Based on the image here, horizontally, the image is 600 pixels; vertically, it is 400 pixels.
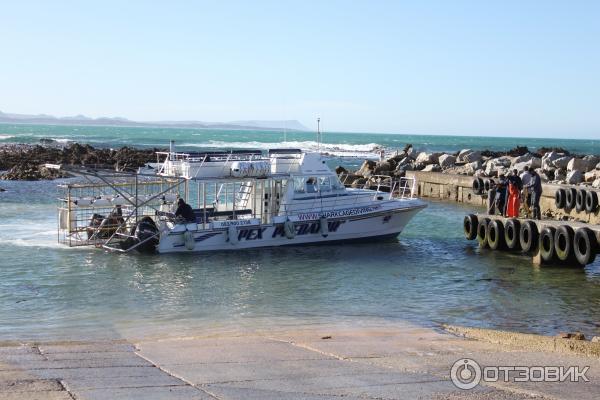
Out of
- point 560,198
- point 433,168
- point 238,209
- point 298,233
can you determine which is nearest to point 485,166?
point 433,168

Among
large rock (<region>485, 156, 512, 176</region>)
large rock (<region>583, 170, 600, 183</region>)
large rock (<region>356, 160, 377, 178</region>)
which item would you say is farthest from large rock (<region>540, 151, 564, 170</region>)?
large rock (<region>356, 160, 377, 178</region>)

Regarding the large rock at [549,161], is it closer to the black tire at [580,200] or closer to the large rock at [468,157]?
the large rock at [468,157]

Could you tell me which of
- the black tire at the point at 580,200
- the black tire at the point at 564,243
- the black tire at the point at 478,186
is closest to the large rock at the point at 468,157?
the black tire at the point at 478,186

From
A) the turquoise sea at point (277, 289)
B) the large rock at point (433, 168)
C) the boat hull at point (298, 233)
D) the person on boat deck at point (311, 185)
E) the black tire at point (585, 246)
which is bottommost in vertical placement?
the turquoise sea at point (277, 289)

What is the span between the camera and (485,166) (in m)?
48.7

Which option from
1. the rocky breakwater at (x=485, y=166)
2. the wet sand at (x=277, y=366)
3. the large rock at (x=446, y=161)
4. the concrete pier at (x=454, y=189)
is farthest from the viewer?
the large rock at (x=446, y=161)

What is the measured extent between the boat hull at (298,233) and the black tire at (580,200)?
6.62m

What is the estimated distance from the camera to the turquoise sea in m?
15.5

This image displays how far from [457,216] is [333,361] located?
2553 cm

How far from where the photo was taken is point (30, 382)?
934 cm

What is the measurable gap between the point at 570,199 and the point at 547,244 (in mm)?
9430

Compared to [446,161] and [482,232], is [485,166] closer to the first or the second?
[446,161]

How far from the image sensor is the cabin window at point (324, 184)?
26.4 meters

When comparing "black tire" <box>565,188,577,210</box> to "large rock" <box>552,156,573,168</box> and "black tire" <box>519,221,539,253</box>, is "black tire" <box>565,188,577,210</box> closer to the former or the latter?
"black tire" <box>519,221,539,253</box>
